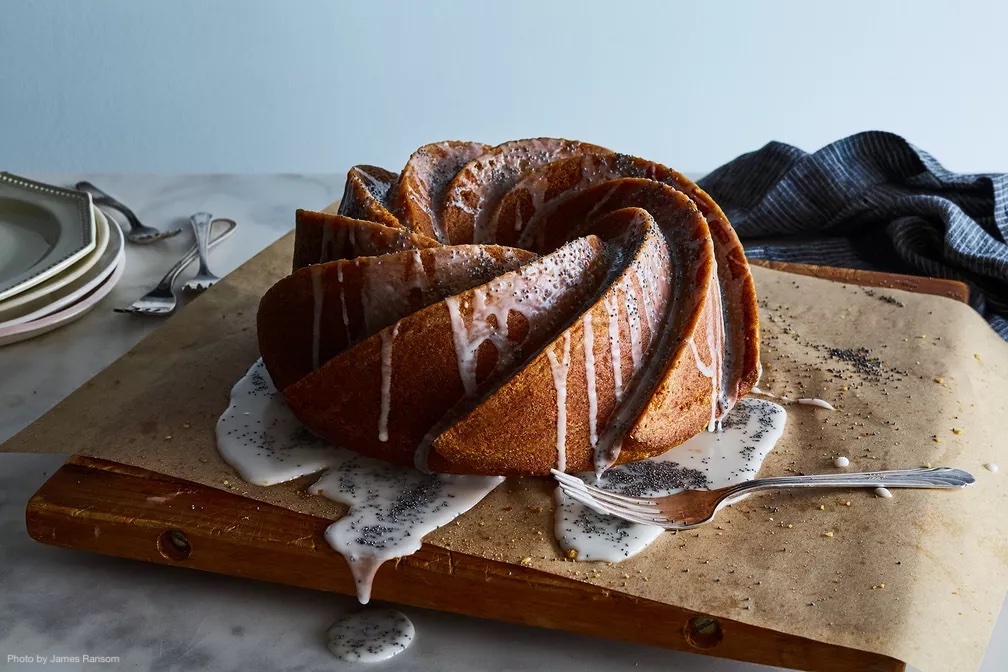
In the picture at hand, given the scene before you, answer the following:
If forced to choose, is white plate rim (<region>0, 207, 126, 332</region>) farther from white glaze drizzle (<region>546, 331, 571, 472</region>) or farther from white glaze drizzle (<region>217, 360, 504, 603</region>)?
white glaze drizzle (<region>546, 331, 571, 472</region>)

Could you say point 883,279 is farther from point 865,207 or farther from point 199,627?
point 199,627

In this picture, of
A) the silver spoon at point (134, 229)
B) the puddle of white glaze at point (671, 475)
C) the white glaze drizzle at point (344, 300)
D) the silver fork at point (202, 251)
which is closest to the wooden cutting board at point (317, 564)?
the puddle of white glaze at point (671, 475)

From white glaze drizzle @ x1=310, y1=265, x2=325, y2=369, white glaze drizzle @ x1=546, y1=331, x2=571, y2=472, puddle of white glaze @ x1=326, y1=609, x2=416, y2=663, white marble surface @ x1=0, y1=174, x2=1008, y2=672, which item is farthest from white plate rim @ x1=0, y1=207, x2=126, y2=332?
white glaze drizzle @ x1=546, y1=331, x2=571, y2=472

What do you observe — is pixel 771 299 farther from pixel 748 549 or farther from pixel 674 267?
pixel 748 549

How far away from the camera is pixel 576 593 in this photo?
1687mm

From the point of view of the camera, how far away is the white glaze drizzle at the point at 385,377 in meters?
1.89

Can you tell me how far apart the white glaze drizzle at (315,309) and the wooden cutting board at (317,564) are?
0.32m

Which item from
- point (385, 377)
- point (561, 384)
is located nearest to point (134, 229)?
point (385, 377)

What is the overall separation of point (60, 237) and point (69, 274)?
152 millimetres

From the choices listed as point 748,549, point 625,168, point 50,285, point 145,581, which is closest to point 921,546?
point 748,549

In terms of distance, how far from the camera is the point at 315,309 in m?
2.02

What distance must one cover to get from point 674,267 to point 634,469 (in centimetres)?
Result: 42

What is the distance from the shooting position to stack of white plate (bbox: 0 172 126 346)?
2662 mm

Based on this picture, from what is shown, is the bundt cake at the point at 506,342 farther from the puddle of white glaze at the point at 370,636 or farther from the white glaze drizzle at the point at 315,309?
the puddle of white glaze at the point at 370,636
